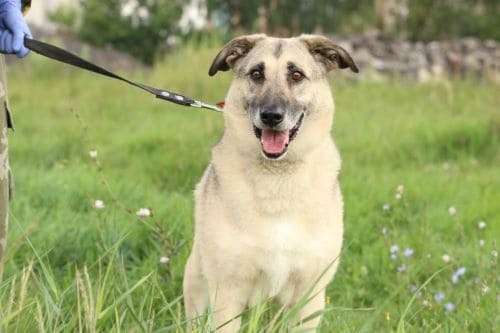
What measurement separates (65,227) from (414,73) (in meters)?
8.57

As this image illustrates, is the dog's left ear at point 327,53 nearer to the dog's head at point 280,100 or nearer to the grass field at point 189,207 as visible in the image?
the dog's head at point 280,100

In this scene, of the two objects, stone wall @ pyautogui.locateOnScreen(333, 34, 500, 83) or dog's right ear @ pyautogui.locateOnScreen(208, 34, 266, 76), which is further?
stone wall @ pyautogui.locateOnScreen(333, 34, 500, 83)

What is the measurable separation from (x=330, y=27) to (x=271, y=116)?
1369 centimetres

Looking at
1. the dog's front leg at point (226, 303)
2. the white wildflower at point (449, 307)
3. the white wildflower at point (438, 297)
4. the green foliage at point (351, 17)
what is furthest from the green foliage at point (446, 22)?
the dog's front leg at point (226, 303)

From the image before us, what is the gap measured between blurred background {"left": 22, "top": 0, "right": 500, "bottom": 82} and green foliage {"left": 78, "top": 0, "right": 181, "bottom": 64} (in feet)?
0.06

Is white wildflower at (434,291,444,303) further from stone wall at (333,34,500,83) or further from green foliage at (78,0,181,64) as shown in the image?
green foliage at (78,0,181,64)

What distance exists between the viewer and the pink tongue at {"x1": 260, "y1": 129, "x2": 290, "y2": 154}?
134 inches

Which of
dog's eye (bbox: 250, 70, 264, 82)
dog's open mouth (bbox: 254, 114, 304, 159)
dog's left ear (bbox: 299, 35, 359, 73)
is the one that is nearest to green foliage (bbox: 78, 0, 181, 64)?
dog's left ear (bbox: 299, 35, 359, 73)

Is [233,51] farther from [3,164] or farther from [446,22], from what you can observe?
[446,22]

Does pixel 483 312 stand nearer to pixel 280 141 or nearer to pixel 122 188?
pixel 280 141

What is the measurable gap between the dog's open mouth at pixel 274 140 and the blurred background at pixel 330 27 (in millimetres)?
7887

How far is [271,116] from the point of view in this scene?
3.31 metres

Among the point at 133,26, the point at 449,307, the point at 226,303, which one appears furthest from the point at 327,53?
the point at 133,26

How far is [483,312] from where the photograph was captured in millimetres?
3861
